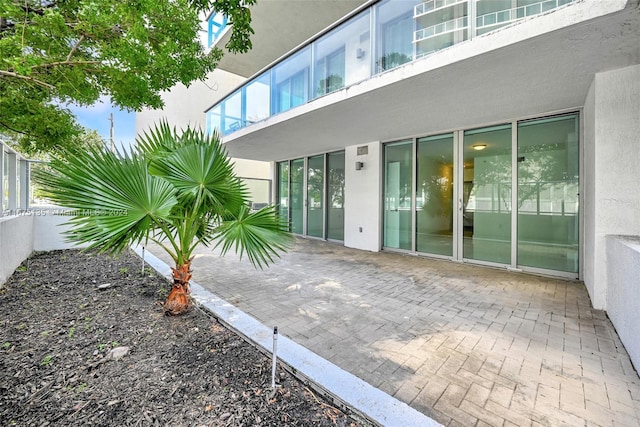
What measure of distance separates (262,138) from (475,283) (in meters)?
5.79

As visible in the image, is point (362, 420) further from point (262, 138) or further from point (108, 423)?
point (262, 138)

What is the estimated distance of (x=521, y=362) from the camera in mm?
2258

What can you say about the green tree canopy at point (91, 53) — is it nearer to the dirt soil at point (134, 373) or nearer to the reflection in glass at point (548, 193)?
the dirt soil at point (134, 373)

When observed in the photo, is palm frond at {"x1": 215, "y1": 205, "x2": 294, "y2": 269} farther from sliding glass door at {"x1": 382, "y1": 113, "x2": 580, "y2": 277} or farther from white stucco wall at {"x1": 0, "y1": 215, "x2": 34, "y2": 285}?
sliding glass door at {"x1": 382, "y1": 113, "x2": 580, "y2": 277}

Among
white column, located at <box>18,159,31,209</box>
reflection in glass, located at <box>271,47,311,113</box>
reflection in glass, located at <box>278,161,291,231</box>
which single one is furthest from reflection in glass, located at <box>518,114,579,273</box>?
white column, located at <box>18,159,31,209</box>

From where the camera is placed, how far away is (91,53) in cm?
435

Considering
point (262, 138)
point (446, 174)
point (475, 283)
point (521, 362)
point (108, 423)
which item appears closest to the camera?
point (108, 423)

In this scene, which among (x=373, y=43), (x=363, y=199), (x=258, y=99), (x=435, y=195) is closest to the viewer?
(x=373, y=43)

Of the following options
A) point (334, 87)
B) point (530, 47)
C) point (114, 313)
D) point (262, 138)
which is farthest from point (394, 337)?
point (262, 138)

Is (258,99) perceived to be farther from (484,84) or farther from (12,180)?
(12,180)

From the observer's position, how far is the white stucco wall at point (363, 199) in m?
7.15

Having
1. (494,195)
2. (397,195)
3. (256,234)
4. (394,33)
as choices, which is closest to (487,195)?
(494,195)

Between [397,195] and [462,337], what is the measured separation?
15.1 feet

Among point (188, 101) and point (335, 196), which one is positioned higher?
point (188, 101)
